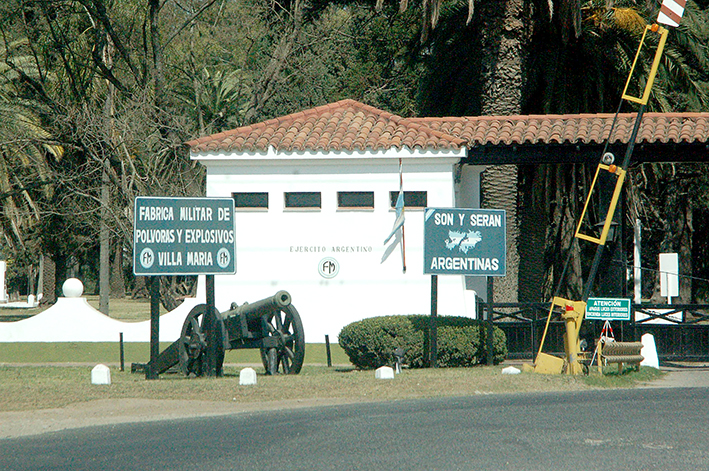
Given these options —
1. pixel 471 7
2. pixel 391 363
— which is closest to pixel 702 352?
pixel 391 363

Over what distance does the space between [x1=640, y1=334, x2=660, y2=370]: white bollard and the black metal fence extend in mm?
971

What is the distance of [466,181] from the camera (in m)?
22.4

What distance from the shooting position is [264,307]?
14.4m

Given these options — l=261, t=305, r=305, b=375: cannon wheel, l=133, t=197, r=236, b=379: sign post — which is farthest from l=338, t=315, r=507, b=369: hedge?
l=133, t=197, r=236, b=379: sign post

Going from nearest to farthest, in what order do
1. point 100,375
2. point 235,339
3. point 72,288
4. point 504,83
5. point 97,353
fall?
point 100,375 < point 235,339 < point 97,353 < point 504,83 < point 72,288

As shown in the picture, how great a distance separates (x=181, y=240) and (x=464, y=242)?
5112mm

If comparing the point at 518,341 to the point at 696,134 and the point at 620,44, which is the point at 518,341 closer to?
the point at 696,134

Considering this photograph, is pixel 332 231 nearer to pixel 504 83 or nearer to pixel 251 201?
pixel 251 201

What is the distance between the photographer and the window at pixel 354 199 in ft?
66.8

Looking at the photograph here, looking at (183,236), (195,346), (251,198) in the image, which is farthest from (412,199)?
(183,236)

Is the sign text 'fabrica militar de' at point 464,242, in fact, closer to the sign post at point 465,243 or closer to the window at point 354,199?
the sign post at point 465,243

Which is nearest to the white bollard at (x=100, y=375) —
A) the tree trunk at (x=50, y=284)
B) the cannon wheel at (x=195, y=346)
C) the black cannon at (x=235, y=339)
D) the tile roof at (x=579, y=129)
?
the black cannon at (x=235, y=339)

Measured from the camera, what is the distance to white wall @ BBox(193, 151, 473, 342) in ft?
66.4

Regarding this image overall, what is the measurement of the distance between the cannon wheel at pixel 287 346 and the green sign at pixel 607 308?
17.9ft
